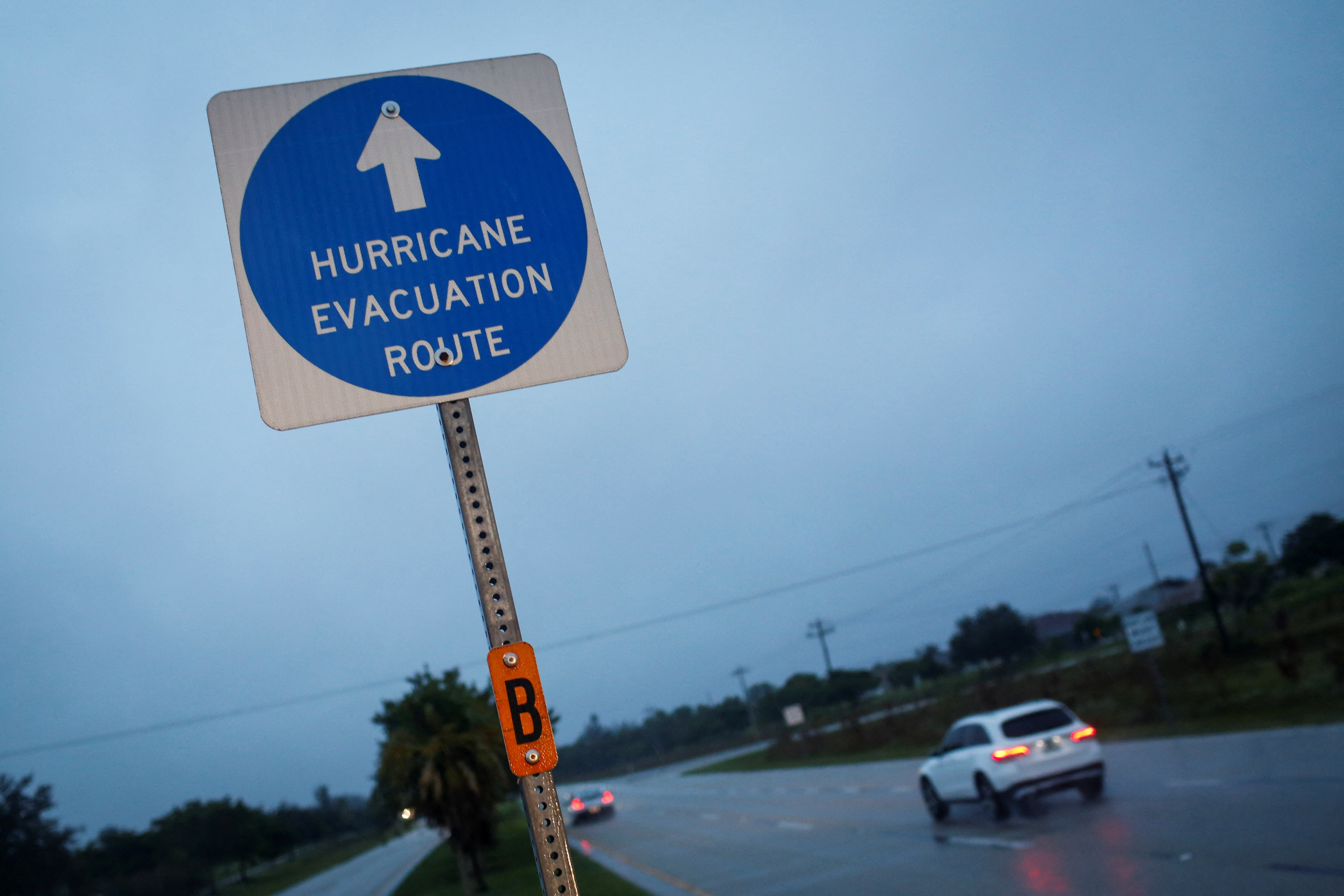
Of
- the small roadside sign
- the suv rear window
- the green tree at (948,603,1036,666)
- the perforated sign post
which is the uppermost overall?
the perforated sign post

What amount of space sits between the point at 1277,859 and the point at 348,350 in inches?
405

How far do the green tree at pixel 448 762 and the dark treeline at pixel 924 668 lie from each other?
4164mm

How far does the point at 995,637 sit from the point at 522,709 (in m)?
74.2

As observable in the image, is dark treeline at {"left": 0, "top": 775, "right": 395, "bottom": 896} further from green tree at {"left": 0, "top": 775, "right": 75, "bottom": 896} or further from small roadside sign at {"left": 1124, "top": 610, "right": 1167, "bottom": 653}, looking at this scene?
small roadside sign at {"left": 1124, "top": 610, "right": 1167, "bottom": 653}

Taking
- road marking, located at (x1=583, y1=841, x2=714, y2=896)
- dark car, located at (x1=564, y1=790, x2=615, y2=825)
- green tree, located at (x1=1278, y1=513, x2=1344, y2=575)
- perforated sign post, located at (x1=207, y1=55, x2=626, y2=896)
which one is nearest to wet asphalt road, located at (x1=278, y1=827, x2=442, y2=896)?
dark car, located at (x1=564, y1=790, x2=615, y2=825)

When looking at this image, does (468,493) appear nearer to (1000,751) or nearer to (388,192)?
(388,192)

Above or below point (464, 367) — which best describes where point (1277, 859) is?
below

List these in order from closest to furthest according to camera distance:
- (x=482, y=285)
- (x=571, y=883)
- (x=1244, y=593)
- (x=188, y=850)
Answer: (x=571, y=883), (x=482, y=285), (x=1244, y=593), (x=188, y=850)

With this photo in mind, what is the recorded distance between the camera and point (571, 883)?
2027 millimetres

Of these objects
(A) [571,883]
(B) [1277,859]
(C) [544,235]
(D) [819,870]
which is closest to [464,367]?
(C) [544,235]

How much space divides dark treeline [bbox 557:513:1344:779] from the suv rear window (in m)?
14.0

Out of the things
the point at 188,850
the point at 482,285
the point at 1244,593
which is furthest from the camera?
the point at 188,850

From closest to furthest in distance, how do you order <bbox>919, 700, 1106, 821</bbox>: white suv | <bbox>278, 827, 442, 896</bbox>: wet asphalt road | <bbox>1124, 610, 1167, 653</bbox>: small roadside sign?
<bbox>919, 700, 1106, 821</bbox>: white suv → <bbox>1124, 610, 1167, 653</bbox>: small roadside sign → <bbox>278, 827, 442, 896</bbox>: wet asphalt road

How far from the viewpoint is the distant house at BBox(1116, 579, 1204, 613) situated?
241 feet
